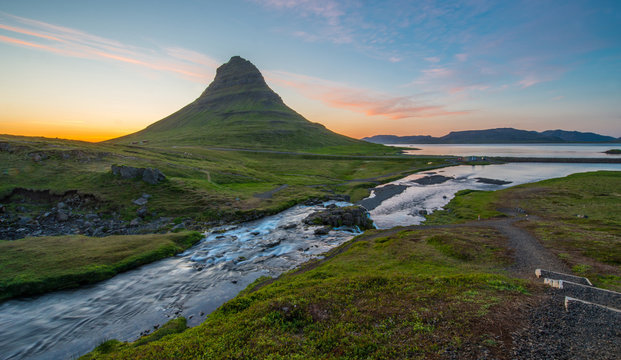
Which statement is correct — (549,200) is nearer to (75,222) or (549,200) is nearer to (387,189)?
(387,189)

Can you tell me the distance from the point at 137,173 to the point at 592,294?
73571 millimetres

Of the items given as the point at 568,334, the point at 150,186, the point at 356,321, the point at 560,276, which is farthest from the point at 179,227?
the point at 560,276

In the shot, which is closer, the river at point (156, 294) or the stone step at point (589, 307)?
the stone step at point (589, 307)

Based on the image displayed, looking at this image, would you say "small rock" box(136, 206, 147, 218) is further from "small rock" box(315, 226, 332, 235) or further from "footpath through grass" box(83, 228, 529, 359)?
"footpath through grass" box(83, 228, 529, 359)

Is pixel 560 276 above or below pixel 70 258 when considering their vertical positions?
above

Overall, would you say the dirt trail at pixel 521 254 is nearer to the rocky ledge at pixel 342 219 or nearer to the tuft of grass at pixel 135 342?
the tuft of grass at pixel 135 342

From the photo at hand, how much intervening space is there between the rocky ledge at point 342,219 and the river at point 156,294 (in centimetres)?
301

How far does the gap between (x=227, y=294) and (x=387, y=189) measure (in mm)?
71665

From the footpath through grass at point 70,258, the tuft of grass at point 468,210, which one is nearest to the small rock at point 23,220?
the footpath through grass at point 70,258

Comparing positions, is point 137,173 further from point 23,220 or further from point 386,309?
point 386,309

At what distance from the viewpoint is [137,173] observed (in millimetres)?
57281

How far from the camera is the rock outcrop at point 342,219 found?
151 ft

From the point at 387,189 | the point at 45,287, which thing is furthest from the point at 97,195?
the point at 387,189

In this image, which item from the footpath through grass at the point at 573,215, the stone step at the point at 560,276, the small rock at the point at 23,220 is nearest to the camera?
the stone step at the point at 560,276
